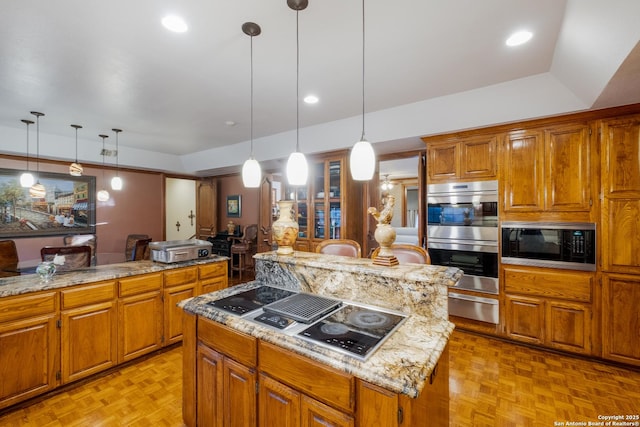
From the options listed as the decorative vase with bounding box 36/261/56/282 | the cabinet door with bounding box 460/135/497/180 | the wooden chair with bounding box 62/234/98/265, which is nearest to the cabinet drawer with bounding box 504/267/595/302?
the cabinet door with bounding box 460/135/497/180

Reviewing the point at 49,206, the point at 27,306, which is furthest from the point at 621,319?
the point at 49,206

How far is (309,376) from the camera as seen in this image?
110 cm

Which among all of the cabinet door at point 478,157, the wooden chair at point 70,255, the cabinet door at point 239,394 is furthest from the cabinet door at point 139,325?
the cabinet door at point 478,157

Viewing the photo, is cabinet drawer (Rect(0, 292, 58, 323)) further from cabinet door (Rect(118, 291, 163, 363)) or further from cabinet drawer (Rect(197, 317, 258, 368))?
cabinet drawer (Rect(197, 317, 258, 368))

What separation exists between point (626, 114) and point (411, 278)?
2.68 metres

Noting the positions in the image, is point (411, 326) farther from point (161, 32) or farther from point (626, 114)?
point (626, 114)

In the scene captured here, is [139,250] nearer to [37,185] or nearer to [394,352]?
[37,185]

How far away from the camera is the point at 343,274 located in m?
1.69

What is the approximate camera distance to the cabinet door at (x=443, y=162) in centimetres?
313

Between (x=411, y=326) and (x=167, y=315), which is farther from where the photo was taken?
(x=167, y=315)

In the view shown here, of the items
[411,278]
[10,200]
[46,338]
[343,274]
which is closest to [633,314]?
[411,278]

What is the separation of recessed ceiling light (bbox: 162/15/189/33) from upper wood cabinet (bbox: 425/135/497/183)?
8.83 ft

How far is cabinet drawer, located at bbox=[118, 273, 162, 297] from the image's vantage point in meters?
2.38

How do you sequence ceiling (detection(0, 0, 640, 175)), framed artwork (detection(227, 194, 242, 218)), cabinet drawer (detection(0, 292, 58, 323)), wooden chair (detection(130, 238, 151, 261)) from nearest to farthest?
1. ceiling (detection(0, 0, 640, 175))
2. cabinet drawer (detection(0, 292, 58, 323))
3. wooden chair (detection(130, 238, 151, 261))
4. framed artwork (detection(227, 194, 242, 218))
